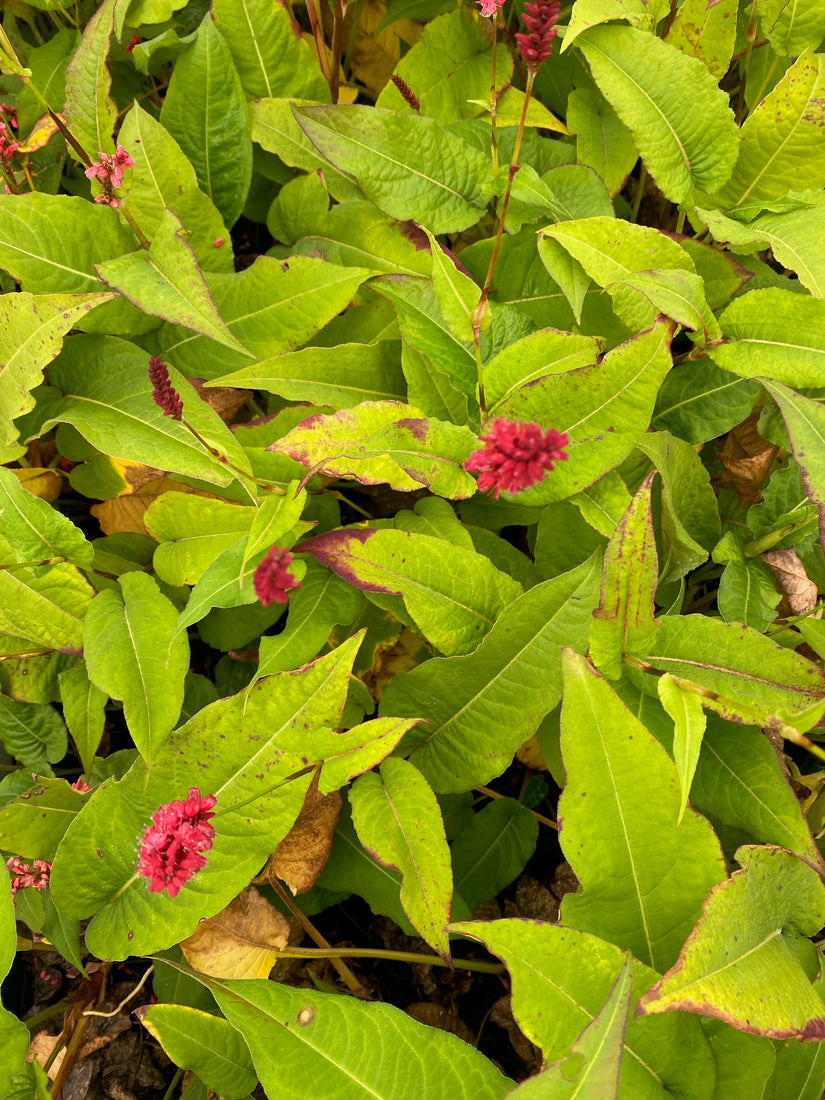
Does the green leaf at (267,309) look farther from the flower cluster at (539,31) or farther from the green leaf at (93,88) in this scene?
the flower cluster at (539,31)

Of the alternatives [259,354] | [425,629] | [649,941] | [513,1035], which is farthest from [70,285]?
[513,1035]

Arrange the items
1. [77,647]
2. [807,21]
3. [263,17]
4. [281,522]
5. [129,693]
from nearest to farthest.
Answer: [281,522] < [129,693] < [77,647] < [807,21] < [263,17]

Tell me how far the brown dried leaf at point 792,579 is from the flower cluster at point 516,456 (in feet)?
2.36

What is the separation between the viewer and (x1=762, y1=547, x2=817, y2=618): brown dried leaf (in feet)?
5.22

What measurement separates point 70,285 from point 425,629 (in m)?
1.04

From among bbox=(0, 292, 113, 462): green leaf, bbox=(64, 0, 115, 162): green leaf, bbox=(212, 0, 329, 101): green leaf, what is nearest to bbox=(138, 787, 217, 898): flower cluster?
bbox=(0, 292, 113, 462): green leaf

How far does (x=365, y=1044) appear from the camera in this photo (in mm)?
1245

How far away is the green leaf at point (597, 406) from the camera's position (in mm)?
1396

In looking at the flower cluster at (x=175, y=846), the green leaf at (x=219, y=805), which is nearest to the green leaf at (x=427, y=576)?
the green leaf at (x=219, y=805)

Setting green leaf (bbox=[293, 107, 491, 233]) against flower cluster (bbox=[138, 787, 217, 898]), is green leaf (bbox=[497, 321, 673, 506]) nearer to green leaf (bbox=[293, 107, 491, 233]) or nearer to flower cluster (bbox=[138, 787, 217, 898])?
green leaf (bbox=[293, 107, 491, 233])

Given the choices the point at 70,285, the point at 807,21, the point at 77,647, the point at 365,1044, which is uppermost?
the point at 807,21

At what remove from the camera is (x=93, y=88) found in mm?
1843

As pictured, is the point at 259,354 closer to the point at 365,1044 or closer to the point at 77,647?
the point at 77,647

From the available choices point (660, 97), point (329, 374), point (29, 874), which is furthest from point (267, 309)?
point (29, 874)
